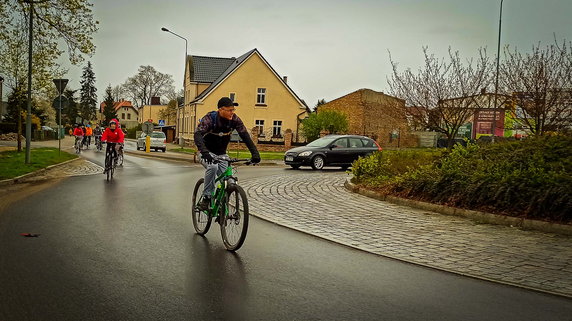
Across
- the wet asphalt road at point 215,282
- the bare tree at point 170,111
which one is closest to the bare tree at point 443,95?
the wet asphalt road at point 215,282

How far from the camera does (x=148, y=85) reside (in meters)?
95.5

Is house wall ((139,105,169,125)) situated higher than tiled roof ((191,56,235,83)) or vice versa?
tiled roof ((191,56,235,83))

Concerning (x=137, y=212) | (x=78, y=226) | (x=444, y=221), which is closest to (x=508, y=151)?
(x=444, y=221)

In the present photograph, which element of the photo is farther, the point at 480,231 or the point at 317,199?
the point at 317,199

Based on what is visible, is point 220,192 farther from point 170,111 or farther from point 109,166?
point 170,111

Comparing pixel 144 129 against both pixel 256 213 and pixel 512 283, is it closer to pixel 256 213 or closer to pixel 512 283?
pixel 256 213

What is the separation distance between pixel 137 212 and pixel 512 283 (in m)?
6.20

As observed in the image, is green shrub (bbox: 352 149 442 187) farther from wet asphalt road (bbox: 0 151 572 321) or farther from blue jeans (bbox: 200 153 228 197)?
blue jeans (bbox: 200 153 228 197)

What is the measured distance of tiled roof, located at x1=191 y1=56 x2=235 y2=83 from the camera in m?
54.9

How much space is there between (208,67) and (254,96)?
29.1 feet

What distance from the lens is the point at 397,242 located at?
676 cm

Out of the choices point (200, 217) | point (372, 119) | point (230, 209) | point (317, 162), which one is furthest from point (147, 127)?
point (230, 209)

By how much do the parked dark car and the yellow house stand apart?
26821mm

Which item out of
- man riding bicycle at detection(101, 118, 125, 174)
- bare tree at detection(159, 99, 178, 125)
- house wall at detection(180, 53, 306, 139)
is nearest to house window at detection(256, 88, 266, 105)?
house wall at detection(180, 53, 306, 139)
